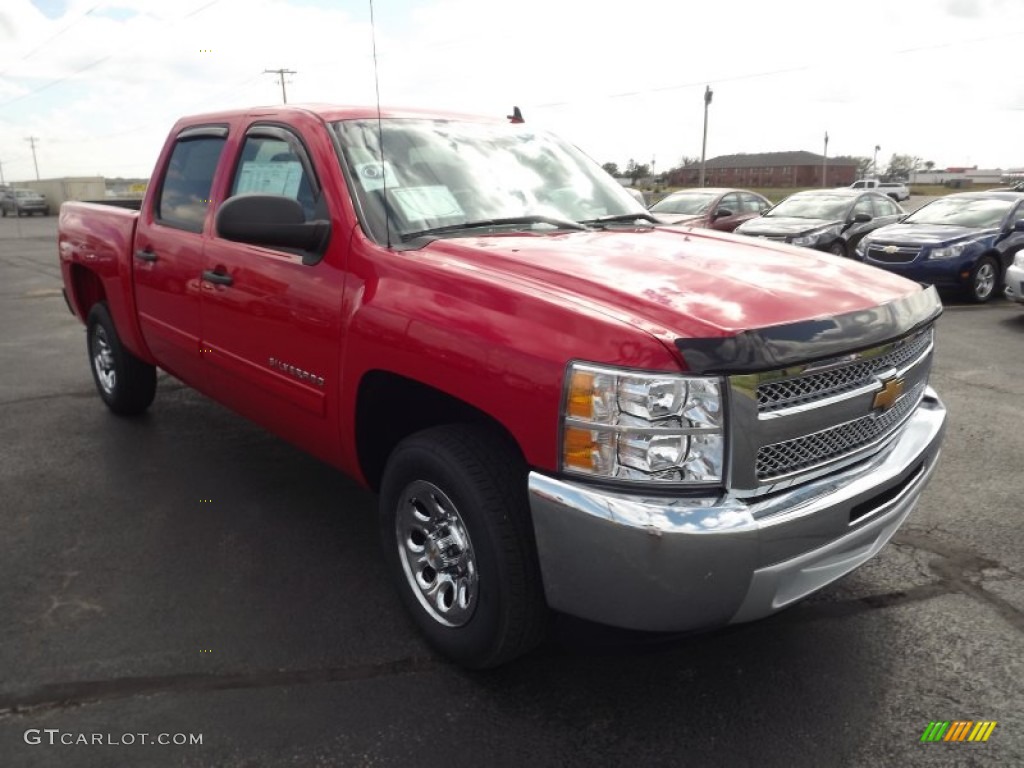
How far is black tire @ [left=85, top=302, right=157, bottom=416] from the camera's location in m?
5.43

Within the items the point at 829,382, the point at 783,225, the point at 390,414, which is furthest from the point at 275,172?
the point at 783,225

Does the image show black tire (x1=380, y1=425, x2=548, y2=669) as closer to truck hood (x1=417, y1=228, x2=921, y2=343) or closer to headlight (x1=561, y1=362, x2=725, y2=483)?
headlight (x1=561, y1=362, x2=725, y2=483)

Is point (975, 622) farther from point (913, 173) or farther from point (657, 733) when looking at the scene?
point (913, 173)

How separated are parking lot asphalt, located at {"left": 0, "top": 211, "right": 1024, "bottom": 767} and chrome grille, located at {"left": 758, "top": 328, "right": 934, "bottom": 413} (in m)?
0.67

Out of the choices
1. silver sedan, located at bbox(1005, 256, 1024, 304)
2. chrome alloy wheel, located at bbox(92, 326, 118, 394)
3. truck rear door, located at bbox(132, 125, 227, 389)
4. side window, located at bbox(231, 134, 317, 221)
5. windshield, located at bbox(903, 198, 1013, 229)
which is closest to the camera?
side window, located at bbox(231, 134, 317, 221)

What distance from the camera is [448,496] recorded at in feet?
8.54

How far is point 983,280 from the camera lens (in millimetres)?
11219

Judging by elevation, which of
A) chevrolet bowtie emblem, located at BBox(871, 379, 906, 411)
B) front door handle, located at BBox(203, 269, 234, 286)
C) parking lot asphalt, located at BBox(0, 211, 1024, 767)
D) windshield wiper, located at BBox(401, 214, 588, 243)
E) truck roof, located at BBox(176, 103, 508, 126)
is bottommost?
parking lot asphalt, located at BBox(0, 211, 1024, 767)

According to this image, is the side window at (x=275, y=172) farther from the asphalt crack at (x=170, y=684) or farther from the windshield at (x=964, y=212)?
the windshield at (x=964, y=212)

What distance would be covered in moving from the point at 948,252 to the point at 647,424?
1062cm

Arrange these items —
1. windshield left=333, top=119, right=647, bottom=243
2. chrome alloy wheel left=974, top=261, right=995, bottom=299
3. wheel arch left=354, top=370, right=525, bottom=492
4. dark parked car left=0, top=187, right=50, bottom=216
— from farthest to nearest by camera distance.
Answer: dark parked car left=0, top=187, right=50, bottom=216
chrome alloy wheel left=974, top=261, right=995, bottom=299
windshield left=333, top=119, right=647, bottom=243
wheel arch left=354, top=370, right=525, bottom=492

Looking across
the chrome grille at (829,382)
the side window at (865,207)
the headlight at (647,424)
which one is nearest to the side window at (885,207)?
the side window at (865,207)

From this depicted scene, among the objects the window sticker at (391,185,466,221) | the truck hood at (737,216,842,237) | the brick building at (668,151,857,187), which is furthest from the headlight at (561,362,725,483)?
the brick building at (668,151,857,187)

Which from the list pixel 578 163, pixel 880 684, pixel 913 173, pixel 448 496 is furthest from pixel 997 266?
pixel 913 173
